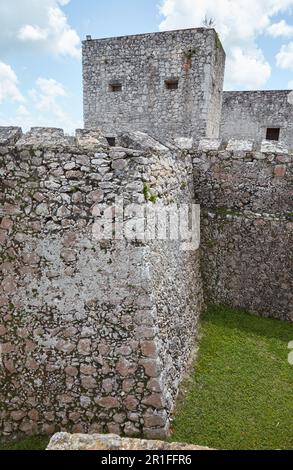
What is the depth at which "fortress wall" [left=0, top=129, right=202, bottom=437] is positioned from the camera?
4.02 m

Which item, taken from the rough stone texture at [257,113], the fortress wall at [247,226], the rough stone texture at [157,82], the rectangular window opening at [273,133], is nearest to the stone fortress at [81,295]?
the fortress wall at [247,226]

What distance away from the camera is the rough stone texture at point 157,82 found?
390 inches

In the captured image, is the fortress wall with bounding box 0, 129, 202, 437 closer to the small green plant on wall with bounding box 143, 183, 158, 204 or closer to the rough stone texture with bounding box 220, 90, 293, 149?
the small green plant on wall with bounding box 143, 183, 158, 204

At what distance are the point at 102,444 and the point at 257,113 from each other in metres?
15.6

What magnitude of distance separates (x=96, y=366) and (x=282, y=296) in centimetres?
368

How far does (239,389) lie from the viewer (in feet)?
15.4

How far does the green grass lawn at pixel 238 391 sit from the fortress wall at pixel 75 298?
14.8 inches

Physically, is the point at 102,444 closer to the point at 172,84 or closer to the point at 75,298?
the point at 75,298

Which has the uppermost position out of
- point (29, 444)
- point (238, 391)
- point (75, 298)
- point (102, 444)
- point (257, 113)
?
point (257, 113)

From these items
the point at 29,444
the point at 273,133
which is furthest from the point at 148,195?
the point at 273,133

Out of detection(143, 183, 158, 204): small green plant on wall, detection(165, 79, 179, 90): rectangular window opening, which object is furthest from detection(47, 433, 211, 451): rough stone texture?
detection(165, 79, 179, 90): rectangular window opening

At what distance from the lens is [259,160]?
6.30 metres

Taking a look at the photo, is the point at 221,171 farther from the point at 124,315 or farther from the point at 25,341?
the point at 25,341

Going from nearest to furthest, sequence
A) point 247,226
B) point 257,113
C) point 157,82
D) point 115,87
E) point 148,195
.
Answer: point 148,195 → point 247,226 → point 157,82 → point 115,87 → point 257,113
